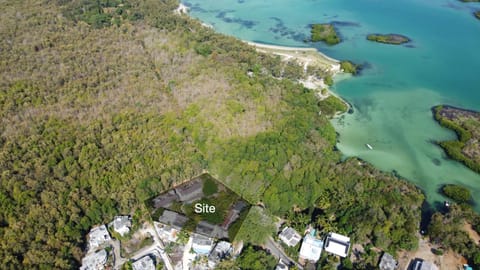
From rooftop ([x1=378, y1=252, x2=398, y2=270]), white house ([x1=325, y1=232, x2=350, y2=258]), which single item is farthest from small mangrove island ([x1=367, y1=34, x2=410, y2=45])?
rooftop ([x1=378, y1=252, x2=398, y2=270])

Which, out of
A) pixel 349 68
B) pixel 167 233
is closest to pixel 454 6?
pixel 349 68

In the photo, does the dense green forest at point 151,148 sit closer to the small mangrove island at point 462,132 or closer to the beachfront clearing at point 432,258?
the beachfront clearing at point 432,258

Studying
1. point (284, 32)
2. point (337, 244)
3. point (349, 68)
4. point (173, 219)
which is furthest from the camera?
point (284, 32)

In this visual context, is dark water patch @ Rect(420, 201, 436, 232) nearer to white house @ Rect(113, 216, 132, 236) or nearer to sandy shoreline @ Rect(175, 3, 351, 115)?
sandy shoreline @ Rect(175, 3, 351, 115)

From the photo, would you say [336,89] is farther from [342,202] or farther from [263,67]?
[342,202]

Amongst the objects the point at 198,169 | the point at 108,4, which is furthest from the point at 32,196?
the point at 108,4

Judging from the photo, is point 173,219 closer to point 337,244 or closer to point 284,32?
point 337,244
